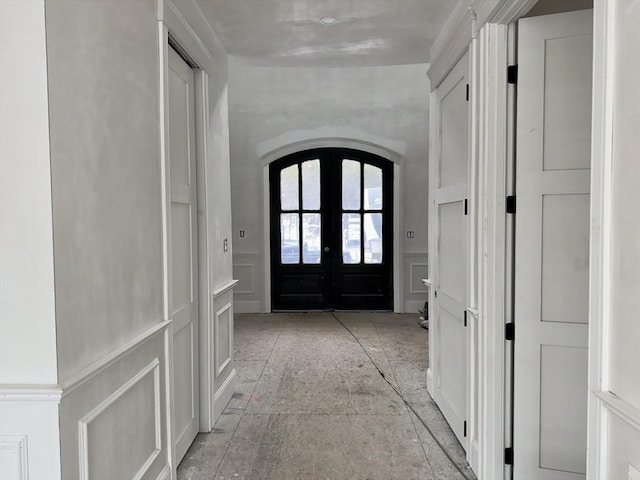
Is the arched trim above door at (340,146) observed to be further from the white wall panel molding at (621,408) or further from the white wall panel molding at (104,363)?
the white wall panel molding at (621,408)

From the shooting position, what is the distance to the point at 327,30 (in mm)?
3033

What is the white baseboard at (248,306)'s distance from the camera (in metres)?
6.61

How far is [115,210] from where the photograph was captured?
1603 millimetres

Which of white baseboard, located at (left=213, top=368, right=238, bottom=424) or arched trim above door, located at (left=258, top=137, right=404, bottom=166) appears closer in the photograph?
white baseboard, located at (left=213, top=368, right=238, bottom=424)

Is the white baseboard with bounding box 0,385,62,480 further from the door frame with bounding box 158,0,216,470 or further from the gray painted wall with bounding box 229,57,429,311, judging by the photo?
the gray painted wall with bounding box 229,57,429,311

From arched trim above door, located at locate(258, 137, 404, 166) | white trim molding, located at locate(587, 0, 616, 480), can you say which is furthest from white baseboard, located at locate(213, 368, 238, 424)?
arched trim above door, located at locate(258, 137, 404, 166)

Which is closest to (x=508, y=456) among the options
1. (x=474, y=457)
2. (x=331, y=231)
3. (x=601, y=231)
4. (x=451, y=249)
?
(x=474, y=457)

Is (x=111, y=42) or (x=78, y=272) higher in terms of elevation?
(x=111, y=42)

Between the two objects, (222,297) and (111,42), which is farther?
(222,297)

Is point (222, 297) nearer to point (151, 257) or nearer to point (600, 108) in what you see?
point (151, 257)

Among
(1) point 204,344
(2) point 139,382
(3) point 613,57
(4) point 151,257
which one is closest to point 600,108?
(3) point 613,57

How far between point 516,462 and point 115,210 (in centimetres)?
215

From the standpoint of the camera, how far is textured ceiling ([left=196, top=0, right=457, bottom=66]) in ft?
8.69

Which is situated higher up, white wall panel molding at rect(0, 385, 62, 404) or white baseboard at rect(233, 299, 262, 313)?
white wall panel molding at rect(0, 385, 62, 404)
